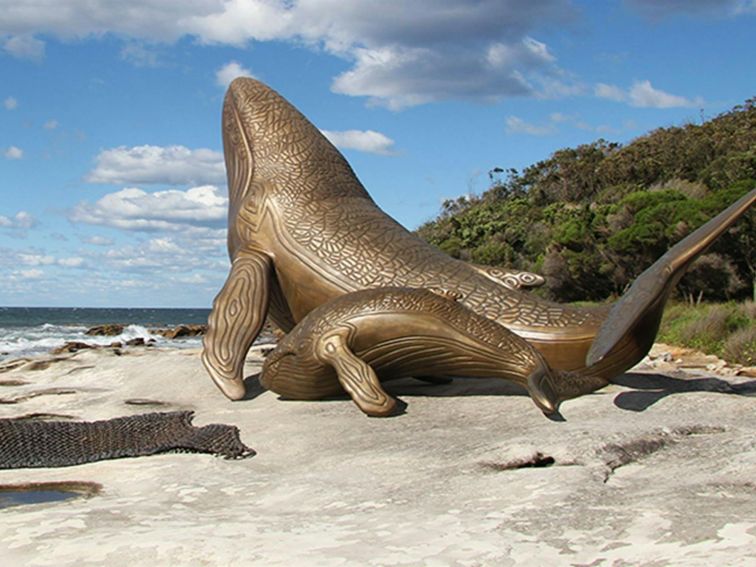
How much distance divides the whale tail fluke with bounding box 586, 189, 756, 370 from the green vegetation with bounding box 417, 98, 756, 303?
15302mm

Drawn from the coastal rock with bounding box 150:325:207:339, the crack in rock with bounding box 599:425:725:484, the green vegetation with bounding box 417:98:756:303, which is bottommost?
the coastal rock with bounding box 150:325:207:339

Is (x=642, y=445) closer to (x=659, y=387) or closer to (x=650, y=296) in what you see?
(x=650, y=296)

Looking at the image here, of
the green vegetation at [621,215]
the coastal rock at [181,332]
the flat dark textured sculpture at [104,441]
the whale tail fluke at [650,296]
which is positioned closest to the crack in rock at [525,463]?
the whale tail fluke at [650,296]

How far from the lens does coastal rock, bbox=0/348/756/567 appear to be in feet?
11.9

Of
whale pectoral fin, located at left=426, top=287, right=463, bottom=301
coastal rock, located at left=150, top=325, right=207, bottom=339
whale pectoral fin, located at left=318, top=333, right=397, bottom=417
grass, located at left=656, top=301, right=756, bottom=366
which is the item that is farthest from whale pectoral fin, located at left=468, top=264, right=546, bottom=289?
coastal rock, located at left=150, top=325, right=207, bottom=339

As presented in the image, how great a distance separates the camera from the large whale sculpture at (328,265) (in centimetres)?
666

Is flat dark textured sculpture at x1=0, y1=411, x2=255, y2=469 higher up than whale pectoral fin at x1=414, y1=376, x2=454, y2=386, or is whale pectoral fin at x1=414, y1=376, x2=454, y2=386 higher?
whale pectoral fin at x1=414, y1=376, x2=454, y2=386

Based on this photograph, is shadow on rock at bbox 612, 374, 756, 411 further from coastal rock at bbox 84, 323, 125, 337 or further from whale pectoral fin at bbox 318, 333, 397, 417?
coastal rock at bbox 84, 323, 125, 337

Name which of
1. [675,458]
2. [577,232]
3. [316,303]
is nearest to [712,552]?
[675,458]

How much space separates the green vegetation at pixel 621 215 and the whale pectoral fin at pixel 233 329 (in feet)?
51.0

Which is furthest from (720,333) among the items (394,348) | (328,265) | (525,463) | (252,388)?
(525,463)

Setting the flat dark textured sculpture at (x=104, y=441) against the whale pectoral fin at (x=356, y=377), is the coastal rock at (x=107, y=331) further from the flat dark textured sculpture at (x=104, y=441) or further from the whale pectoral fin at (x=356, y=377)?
the whale pectoral fin at (x=356, y=377)

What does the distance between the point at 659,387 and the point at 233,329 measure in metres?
3.86

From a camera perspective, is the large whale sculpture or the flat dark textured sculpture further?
the large whale sculpture
